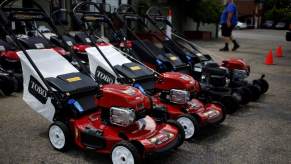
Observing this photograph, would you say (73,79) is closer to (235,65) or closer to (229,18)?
(235,65)

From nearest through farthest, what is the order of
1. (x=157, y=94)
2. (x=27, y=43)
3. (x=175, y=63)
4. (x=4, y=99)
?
(x=157, y=94) → (x=4, y=99) → (x=175, y=63) → (x=27, y=43)

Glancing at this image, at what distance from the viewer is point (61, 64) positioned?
453 centimetres

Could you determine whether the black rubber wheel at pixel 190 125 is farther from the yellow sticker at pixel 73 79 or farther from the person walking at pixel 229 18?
the person walking at pixel 229 18

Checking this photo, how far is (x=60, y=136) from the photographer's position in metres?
3.94

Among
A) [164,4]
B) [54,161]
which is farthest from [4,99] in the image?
[164,4]

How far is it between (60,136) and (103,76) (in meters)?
1.55

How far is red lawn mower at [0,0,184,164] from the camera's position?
3533 millimetres

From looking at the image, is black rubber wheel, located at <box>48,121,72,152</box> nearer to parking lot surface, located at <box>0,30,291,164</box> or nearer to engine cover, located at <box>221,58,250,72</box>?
parking lot surface, located at <box>0,30,291,164</box>

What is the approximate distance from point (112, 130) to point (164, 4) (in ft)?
48.8

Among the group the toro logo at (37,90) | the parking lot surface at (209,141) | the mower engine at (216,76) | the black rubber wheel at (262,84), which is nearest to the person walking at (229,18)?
the black rubber wheel at (262,84)

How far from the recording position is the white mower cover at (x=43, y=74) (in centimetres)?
416

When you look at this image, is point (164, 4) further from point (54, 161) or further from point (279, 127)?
point (54, 161)

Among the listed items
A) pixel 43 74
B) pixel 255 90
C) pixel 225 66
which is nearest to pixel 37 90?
pixel 43 74

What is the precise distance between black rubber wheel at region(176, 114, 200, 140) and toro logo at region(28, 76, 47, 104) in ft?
5.07
